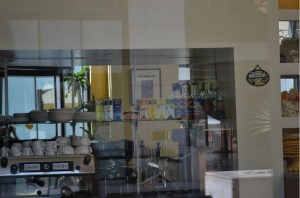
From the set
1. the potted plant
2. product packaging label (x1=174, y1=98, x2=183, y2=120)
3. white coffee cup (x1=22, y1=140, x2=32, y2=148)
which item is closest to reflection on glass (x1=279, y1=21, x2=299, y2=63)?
product packaging label (x1=174, y1=98, x2=183, y2=120)

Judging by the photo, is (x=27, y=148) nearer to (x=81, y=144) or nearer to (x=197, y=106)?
(x=81, y=144)

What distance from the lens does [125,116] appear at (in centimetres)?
326

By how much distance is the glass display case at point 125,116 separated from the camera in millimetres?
3092

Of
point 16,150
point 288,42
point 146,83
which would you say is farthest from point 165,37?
point 16,150

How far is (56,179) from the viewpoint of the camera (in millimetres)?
2992

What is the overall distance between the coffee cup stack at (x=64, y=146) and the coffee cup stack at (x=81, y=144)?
0.03 meters

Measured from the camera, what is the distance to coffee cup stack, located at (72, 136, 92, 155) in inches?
121

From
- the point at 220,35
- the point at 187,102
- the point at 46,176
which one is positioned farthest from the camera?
the point at 187,102

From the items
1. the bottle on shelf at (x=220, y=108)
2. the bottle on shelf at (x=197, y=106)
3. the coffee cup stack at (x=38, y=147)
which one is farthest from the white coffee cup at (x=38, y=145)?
the bottle on shelf at (x=220, y=108)

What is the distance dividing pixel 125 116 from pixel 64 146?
391mm

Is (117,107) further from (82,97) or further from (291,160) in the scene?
(291,160)

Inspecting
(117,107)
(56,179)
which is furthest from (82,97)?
(56,179)

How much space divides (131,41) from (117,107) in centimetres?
38

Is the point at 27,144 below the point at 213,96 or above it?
below
